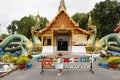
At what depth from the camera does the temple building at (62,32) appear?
3619 cm

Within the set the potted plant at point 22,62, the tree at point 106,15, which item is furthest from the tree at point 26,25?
the potted plant at point 22,62

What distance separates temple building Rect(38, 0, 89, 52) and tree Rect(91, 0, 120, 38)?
12.2 m

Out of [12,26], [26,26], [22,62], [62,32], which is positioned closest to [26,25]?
[26,26]

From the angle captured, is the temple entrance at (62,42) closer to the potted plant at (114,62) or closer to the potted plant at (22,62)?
the potted plant at (114,62)

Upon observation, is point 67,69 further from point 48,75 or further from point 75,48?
point 75,48

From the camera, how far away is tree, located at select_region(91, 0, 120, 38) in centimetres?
4966

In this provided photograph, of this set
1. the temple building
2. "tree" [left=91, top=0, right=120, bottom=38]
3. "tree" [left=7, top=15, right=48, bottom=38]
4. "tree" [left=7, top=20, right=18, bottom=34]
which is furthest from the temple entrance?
"tree" [left=7, top=20, right=18, bottom=34]

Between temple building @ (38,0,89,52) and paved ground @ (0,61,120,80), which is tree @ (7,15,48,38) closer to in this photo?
temple building @ (38,0,89,52)

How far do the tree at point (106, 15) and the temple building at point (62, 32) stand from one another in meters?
12.2

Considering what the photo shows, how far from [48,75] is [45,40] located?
24.9 metres

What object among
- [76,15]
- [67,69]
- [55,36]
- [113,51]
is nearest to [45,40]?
[55,36]

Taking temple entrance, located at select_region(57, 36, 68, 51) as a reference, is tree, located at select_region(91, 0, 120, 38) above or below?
above

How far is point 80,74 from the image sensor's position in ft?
49.4

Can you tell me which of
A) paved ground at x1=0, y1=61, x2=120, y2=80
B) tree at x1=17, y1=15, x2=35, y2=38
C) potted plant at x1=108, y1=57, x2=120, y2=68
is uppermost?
tree at x1=17, y1=15, x2=35, y2=38
